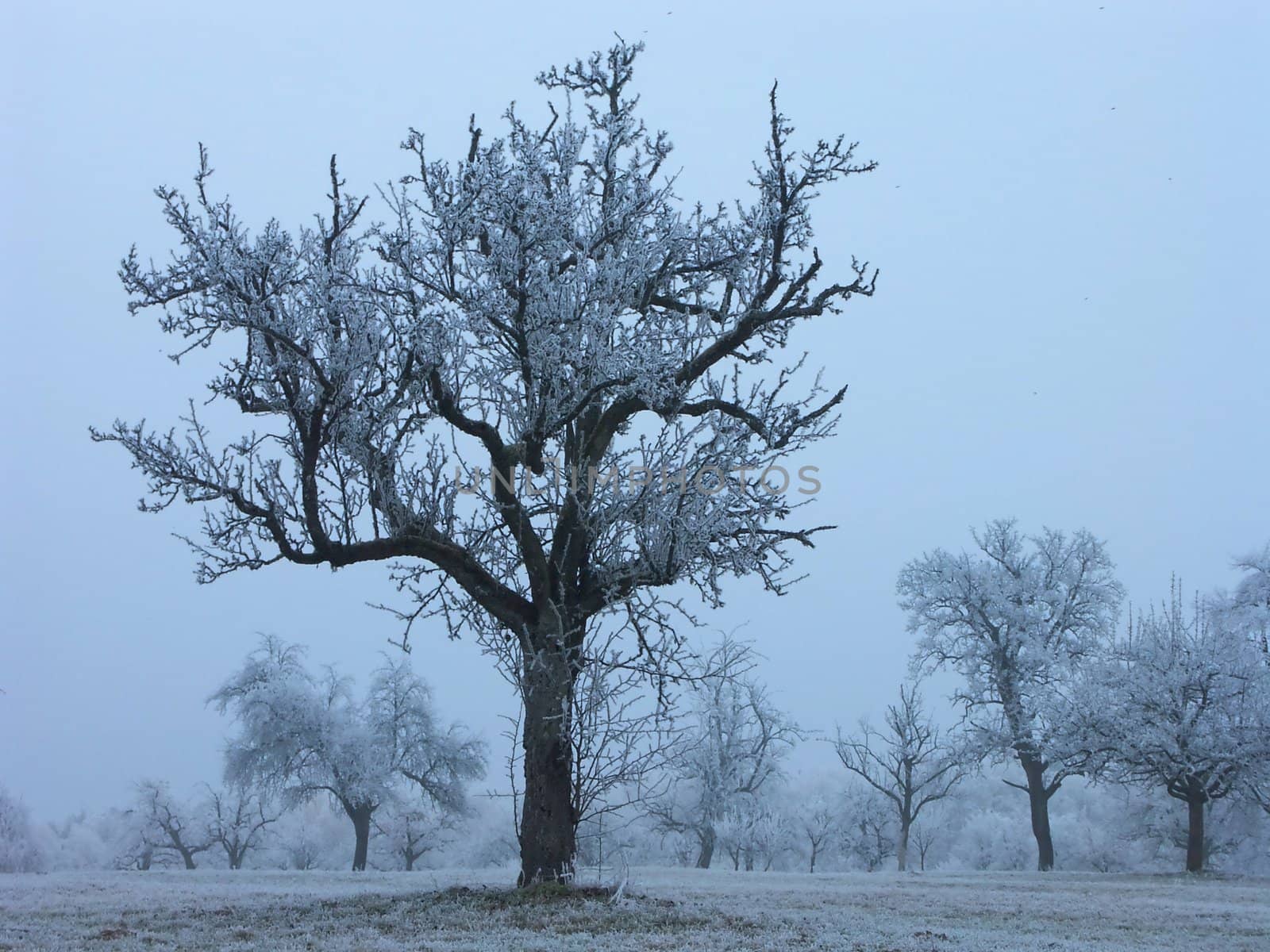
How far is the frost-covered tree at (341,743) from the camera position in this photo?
3634 centimetres

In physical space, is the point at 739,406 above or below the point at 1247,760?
above

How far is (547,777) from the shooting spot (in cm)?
1199

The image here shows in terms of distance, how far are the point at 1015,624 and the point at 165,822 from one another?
41.6m

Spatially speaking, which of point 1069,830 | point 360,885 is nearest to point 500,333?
point 360,885

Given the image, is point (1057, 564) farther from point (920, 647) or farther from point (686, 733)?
point (686, 733)

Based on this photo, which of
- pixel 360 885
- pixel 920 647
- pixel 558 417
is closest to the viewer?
pixel 558 417

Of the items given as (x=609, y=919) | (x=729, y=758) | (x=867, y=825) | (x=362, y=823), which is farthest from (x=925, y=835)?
(x=609, y=919)

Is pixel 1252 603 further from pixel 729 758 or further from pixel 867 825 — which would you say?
pixel 867 825

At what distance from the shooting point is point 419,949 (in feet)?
28.3

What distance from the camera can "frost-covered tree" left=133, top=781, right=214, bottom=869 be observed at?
50.8 metres

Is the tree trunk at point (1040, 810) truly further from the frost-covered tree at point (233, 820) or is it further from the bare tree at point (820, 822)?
the frost-covered tree at point (233, 820)

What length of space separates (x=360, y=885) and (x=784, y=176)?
16144 mm

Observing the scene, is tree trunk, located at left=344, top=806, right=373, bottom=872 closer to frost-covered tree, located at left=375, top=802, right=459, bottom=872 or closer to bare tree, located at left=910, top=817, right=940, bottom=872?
frost-covered tree, located at left=375, top=802, right=459, bottom=872

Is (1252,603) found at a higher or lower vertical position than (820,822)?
higher
